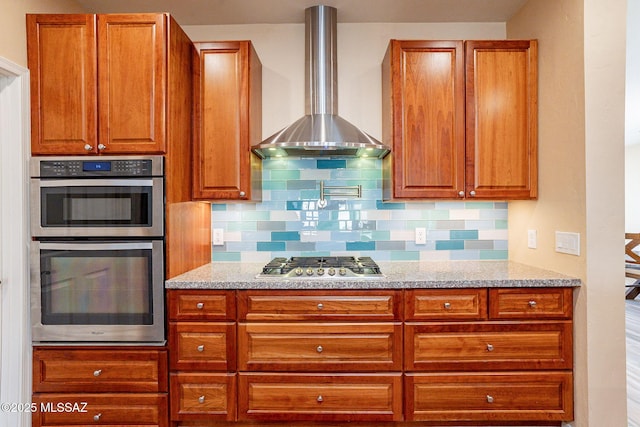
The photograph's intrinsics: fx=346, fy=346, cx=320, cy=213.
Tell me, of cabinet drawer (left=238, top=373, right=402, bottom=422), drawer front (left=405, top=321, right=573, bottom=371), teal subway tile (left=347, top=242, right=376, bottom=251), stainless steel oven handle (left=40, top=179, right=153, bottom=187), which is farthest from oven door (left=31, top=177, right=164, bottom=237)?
drawer front (left=405, top=321, right=573, bottom=371)

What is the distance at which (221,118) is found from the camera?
7.14 ft

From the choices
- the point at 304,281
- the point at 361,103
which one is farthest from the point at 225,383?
the point at 361,103

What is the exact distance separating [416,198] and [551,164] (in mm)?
796

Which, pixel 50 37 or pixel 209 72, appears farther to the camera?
pixel 209 72

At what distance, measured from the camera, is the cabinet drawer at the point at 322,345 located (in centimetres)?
187

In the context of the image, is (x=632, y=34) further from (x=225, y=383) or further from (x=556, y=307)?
(x=225, y=383)

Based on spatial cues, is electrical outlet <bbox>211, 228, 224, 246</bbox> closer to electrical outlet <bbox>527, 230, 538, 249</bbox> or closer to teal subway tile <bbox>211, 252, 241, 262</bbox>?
teal subway tile <bbox>211, 252, 241, 262</bbox>

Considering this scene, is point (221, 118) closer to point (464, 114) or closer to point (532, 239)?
point (464, 114)

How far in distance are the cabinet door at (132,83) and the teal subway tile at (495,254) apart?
2.27 m

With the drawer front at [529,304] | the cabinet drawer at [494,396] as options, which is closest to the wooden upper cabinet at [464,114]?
the drawer front at [529,304]

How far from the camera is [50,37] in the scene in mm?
1894

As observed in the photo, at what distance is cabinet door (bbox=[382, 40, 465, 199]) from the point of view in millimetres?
2178

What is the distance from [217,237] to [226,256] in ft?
0.51

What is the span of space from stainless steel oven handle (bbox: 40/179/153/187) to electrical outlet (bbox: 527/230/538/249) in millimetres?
2336
